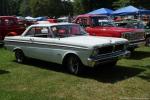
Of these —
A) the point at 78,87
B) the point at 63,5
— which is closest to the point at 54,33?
the point at 78,87

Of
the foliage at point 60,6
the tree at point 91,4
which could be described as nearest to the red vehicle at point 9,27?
the foliage at point 60,6

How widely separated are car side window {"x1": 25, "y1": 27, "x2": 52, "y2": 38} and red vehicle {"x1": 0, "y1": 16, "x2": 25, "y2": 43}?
17.9ft

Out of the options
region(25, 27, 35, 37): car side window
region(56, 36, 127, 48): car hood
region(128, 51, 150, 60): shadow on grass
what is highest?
region(25, 27, 35, 37): car side window

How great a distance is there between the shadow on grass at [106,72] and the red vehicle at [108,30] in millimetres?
2393

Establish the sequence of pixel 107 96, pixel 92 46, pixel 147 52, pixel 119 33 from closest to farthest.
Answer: pixel 107 96 → pixel 92 46 → pixel 119 33 → pixel 147 52

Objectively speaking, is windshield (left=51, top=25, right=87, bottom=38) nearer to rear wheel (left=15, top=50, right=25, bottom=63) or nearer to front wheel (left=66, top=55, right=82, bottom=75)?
front wheel (left=66, top=55, right=82, bottom=75)

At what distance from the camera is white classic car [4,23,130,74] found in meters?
8.91

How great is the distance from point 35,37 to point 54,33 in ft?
3.05

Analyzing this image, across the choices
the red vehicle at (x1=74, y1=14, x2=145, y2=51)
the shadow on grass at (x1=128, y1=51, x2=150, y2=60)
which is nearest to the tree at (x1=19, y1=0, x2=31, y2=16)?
the red vehicle at (x1=74, y1=14, x2=145, y2=51)

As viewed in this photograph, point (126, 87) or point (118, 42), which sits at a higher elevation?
point (118, 42)

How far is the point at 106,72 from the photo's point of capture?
992 cm

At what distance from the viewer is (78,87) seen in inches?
319

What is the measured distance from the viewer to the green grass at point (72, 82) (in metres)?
7.34

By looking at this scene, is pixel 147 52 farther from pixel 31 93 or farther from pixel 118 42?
pixel 31 93
